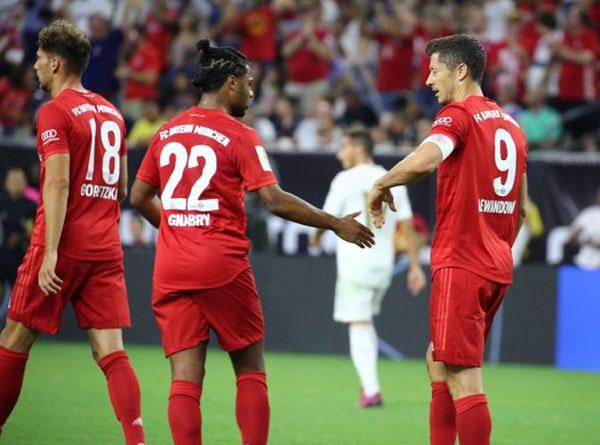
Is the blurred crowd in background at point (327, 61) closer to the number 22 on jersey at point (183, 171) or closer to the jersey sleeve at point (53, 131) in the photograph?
the jersey sleeve at point (53, 131)

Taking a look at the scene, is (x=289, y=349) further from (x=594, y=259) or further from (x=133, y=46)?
(x=133, y=46)

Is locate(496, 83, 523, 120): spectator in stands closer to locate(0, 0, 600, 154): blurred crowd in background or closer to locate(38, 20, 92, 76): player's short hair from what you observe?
locate(0, 0, 600, 154): blurred crowd in background

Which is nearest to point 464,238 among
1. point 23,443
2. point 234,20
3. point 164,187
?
point 164,187

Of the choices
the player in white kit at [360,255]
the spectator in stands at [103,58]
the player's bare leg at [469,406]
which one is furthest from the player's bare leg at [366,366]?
the spectator in stands at [103,58]

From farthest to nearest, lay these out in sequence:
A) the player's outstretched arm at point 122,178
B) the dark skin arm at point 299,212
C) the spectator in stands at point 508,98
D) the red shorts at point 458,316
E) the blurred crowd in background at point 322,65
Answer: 1. the blurred crowd in background at point 322,65
2. the spectator in stands at point 508,98
3. the player's outstretched arm at point 122,178
4. the red shorts at point 458,316
5. the dark skin arm at point 299,212

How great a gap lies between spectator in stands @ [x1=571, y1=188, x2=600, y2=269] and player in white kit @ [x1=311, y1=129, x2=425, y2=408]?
4891 millimetres

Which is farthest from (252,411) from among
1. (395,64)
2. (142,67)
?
(142,67)

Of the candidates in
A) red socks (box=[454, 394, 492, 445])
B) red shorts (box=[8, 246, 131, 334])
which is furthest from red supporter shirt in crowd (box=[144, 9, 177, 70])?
red socks (box=[454, 394, 492, 445])

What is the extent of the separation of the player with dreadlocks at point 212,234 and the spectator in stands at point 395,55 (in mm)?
12068

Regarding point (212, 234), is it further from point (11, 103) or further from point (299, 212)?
point (11, 103)

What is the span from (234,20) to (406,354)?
6.50m

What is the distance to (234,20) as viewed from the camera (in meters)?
19.9

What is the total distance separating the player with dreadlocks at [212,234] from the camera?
6.97 m

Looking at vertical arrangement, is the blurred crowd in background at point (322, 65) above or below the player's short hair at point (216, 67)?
above
